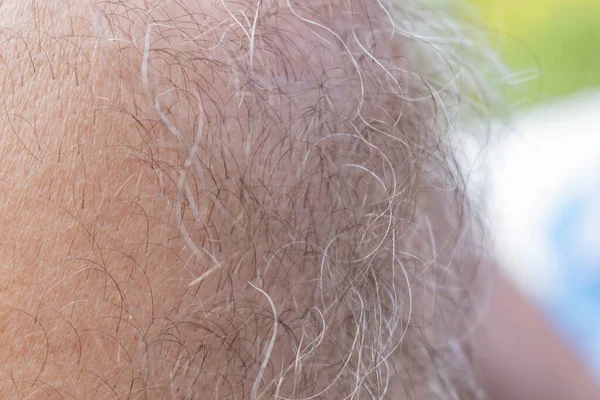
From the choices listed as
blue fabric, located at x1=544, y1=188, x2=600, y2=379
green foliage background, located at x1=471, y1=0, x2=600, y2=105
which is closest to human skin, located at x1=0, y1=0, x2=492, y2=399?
blue fabric, located at x1=544, y1=188, x2=600, y2=379

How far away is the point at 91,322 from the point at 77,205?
7cm

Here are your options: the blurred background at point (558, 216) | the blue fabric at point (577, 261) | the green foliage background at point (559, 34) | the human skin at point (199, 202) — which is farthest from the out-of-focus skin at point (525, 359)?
the green foliage background at point (559, 34)

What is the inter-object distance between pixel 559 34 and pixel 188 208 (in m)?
2.32

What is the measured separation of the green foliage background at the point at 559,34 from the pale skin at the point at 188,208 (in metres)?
2.09

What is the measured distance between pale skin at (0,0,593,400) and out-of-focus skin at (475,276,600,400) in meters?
0.57

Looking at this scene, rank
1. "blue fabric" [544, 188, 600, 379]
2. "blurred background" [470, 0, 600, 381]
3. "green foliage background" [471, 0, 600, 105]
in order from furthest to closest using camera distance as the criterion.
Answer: "green foliage background" [471, 0, 600, 105] → "blue fabric" [544, 188, 600, 379] → "blurred background" [470, 0, 600, 381]

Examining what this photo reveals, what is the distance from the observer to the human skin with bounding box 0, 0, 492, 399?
1.21 feet

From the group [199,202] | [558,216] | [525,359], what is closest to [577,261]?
[558,216]

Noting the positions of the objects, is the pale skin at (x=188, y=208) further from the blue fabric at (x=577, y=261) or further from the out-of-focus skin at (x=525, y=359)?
the blue fabric at (x=577, y=261)

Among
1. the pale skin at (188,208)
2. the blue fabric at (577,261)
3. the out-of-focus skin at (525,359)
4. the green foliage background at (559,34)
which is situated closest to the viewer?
the pale skin at (188,208)

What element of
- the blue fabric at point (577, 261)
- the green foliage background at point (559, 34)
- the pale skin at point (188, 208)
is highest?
the green foliage background at point (559, 34)

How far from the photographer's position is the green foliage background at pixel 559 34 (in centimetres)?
231

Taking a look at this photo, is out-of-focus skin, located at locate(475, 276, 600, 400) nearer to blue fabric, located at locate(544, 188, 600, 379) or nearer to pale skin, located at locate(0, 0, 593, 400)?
blue fabric, located at locate(544, 188, 600, 379)

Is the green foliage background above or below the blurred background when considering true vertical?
above
